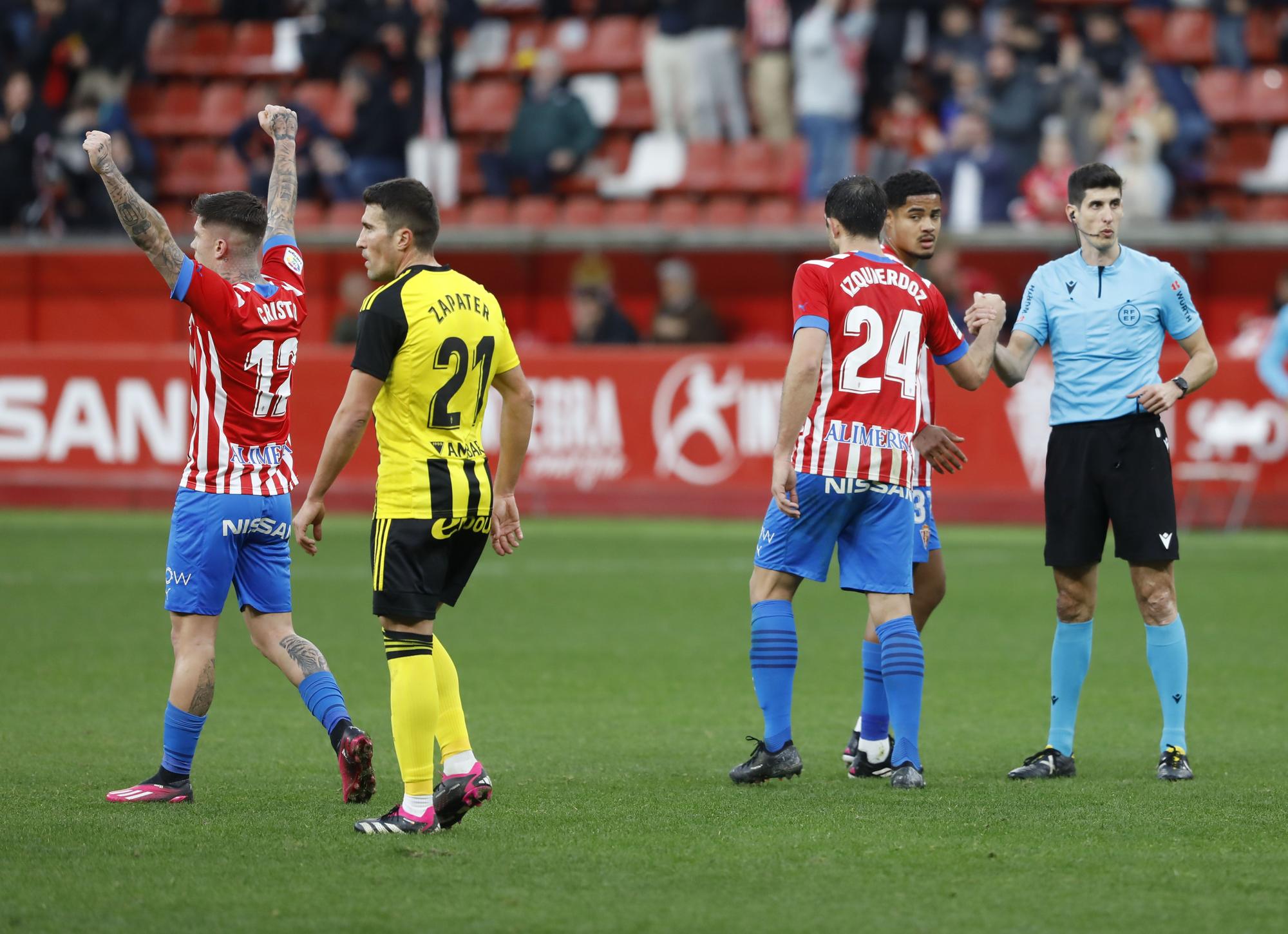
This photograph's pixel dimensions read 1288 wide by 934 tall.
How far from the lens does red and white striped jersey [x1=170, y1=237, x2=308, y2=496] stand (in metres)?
6.34

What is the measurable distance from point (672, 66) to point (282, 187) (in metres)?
15.4

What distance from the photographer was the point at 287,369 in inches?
259

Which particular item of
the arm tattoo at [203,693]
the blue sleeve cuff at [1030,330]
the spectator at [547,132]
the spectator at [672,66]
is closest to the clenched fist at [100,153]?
the arm tattoo at [203,693]

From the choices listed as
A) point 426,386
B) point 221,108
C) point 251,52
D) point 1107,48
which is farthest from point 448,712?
point 251,52

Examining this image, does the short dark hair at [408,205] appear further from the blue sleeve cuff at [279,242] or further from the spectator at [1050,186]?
the spectator at [1050,186]

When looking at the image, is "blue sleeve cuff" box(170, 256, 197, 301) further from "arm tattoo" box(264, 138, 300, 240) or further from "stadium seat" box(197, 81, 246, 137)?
"stadium seat" box(197, 81, 246, 137)

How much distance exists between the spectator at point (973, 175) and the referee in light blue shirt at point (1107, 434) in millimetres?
12472

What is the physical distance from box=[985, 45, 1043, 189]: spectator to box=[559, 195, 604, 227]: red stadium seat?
15.5 feet

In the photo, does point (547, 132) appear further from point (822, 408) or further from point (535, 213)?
point (822, 408)

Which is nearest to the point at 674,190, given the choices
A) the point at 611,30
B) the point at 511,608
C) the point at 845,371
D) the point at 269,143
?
the point at 611,30

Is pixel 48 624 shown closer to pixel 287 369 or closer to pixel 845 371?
pixel 287 369

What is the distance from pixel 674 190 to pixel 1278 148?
22.8ft

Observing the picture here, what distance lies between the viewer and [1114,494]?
7.03 m

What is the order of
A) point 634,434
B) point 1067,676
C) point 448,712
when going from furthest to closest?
1. point 634,434
2. point 1067,676
3. point 448,712
